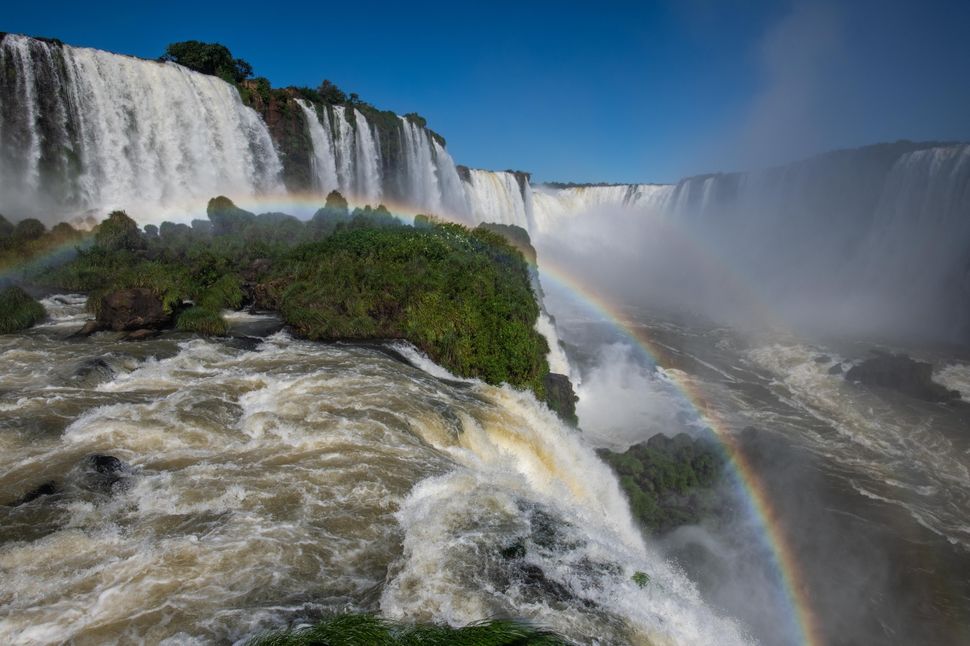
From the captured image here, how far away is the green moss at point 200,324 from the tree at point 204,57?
95.7 ft

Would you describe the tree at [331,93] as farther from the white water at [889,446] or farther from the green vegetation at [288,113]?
the white water at [889,446]

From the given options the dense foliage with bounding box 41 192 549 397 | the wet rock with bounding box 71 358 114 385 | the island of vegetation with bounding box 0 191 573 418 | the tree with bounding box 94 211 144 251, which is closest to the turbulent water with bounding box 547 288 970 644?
the dense foliage with bounding box 41 192 549 397

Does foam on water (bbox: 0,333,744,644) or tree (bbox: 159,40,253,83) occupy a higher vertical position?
tree (bbox: 159,40,253,83)

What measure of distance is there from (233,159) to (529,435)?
920 inches


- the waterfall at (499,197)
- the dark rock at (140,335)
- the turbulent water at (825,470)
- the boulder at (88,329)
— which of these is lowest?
the turbulent water at (825,470)

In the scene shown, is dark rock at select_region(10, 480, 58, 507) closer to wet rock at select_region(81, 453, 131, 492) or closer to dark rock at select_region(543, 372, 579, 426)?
wet rock at select_region(81, 453, 131, 492)

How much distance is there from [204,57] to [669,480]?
39747mm

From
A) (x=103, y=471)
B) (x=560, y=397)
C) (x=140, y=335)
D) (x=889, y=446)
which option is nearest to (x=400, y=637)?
(x=103, y=471)

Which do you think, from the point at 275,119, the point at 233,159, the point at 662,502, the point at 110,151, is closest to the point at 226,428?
the point at 662,502

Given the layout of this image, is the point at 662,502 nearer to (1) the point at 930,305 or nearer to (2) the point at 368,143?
(2) the point at 368,143

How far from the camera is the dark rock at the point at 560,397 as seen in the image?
13859mm

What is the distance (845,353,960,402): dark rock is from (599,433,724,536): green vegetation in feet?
39.2

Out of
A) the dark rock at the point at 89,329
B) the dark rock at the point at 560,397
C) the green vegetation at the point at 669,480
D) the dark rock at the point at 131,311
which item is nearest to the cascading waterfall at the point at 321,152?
the dark rock at the point at 131,311

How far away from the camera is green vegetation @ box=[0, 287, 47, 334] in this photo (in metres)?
11.0
